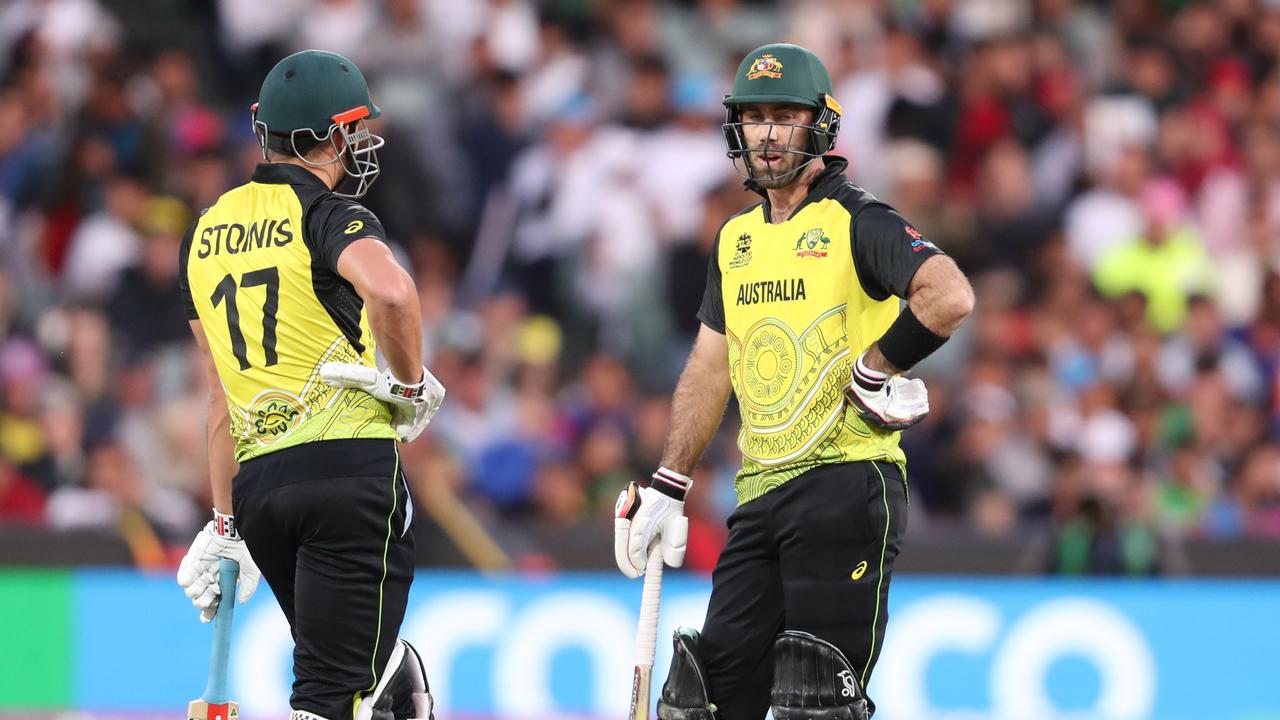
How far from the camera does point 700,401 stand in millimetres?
7242

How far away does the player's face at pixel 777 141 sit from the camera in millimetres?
6793

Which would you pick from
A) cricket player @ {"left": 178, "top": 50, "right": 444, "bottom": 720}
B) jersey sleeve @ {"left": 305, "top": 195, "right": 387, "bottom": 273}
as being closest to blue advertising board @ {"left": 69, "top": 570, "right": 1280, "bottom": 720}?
cricket player @ {"left": 178, "top": 50, "right": 444, "bottom": 720}

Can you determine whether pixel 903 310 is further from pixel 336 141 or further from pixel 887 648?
pixel 887 648

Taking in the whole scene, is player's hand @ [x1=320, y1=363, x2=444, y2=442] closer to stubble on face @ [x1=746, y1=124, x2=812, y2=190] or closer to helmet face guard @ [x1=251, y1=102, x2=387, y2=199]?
helmet face guard @ [x1=251, y1=102, x2=387, y2=199]

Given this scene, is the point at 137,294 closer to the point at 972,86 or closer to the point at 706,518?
the point at 706,518

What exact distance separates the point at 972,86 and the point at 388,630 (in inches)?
375

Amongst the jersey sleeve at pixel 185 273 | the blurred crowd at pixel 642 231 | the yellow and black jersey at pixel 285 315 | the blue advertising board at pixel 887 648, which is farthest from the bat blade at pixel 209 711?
the blurred crowd at pixel 642 231

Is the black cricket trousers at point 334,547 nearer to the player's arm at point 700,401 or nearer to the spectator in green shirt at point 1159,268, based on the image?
the player's arm at point 700,401

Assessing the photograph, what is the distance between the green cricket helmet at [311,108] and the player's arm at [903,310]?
1.67 metres

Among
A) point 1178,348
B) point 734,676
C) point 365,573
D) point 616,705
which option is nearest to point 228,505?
point 365,573

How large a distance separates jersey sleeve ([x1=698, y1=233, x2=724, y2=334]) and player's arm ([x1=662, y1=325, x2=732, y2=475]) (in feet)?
0.16

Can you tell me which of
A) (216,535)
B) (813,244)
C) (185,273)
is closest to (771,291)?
(813,244)

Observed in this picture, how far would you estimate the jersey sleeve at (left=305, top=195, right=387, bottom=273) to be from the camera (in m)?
6.27

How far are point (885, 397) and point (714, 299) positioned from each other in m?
0.89
